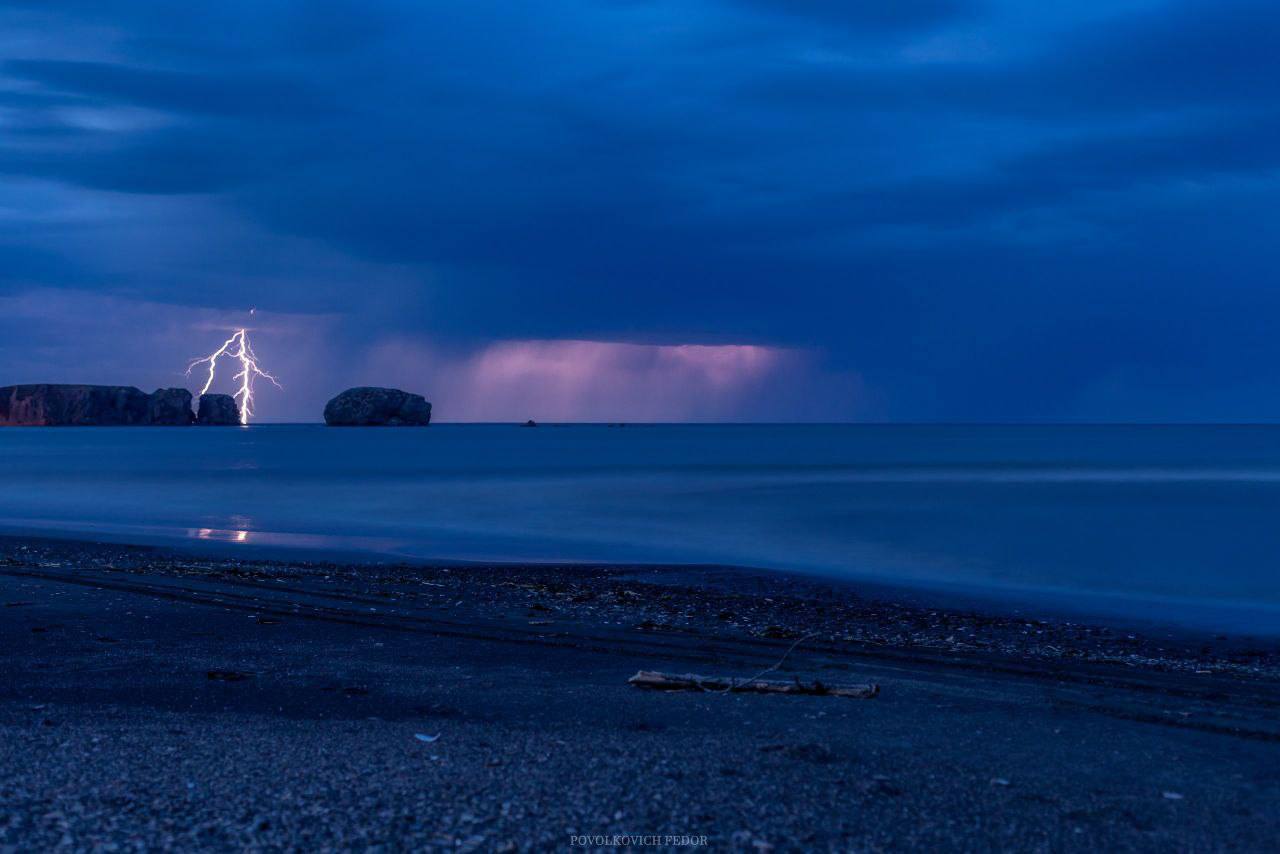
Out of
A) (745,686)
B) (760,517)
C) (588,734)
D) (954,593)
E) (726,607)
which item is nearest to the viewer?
(588,734)

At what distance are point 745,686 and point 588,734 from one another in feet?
6.75

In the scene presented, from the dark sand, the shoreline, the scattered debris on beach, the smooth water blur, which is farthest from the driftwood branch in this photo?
the smooth water blur

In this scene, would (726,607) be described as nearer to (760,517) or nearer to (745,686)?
(745,686)

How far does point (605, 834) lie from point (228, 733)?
10.9 ft

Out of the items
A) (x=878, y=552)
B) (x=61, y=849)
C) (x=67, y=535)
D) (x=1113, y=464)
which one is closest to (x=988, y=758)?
(x=61, y=849)

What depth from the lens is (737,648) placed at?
11836 mm

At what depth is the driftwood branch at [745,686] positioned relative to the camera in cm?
912

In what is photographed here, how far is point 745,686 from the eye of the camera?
926 cm

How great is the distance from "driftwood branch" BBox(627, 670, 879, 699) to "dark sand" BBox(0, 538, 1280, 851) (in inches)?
8.4

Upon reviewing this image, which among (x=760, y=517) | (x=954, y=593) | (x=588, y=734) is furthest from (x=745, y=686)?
(x=760, y=517)

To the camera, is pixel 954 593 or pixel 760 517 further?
pixel 760 517

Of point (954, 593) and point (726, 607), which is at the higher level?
point (954, 593)

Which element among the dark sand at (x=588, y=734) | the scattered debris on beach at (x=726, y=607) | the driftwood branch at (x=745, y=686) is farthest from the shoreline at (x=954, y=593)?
the driftwood branch at (x=745, y=686)

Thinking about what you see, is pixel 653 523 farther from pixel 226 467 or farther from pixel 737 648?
pixel 226 467
